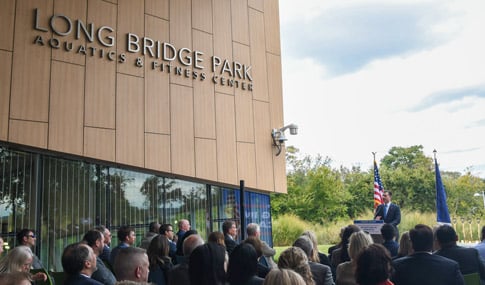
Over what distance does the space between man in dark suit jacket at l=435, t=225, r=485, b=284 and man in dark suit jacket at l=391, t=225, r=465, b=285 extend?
700 millimetres

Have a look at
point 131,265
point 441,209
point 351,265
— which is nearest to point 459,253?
point 351,265

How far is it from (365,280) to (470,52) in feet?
95.6

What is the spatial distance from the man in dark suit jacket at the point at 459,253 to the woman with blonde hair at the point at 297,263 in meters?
1.57

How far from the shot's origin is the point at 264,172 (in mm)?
10609

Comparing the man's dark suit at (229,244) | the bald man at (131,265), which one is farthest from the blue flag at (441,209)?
the bald man at (131,265)

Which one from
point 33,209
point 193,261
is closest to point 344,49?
point 33,209

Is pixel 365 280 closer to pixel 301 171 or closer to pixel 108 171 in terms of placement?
pixel 108 171

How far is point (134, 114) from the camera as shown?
8484 millimetres

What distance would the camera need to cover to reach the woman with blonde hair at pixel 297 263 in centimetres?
314

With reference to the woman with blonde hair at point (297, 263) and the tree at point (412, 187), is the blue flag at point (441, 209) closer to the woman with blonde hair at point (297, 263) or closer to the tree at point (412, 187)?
the woman with blonde hair at point (297, 263)

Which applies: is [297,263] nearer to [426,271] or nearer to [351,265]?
[351,265]

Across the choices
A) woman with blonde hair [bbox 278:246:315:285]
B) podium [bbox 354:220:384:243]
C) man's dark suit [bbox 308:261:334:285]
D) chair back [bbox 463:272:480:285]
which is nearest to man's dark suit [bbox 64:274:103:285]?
woman with blonde hair [bbox 278:246:315:285]

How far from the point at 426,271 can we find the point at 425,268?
0.02m

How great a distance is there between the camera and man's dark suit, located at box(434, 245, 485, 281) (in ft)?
13.0
